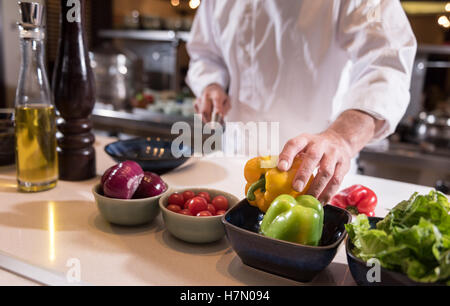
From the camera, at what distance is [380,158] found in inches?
96.6

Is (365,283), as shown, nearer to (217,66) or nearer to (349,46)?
(349,46)

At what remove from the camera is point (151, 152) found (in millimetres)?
1386

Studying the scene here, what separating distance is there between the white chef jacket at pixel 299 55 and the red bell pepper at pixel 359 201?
0.30 meters

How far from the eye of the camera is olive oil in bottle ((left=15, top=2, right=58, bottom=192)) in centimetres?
99

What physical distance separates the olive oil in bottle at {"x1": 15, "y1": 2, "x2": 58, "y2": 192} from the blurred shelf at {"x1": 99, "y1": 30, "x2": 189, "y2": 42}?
2.79m

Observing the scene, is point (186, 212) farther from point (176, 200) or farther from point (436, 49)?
point (436, 49)

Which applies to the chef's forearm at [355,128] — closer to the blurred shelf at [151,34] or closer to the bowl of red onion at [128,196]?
the bowl of red onion at [128,196]

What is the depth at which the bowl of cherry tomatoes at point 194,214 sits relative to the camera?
0.76 meters

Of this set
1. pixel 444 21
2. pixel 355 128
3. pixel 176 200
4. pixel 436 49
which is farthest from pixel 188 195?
pixel 444 21

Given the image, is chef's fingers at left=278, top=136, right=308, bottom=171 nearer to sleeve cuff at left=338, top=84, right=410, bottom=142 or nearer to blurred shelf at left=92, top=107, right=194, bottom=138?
sleeve cuff at left=338, top=84, right=410, bottom=142

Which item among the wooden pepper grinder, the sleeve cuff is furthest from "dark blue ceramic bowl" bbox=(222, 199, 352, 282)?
the wooden pepper grinder
